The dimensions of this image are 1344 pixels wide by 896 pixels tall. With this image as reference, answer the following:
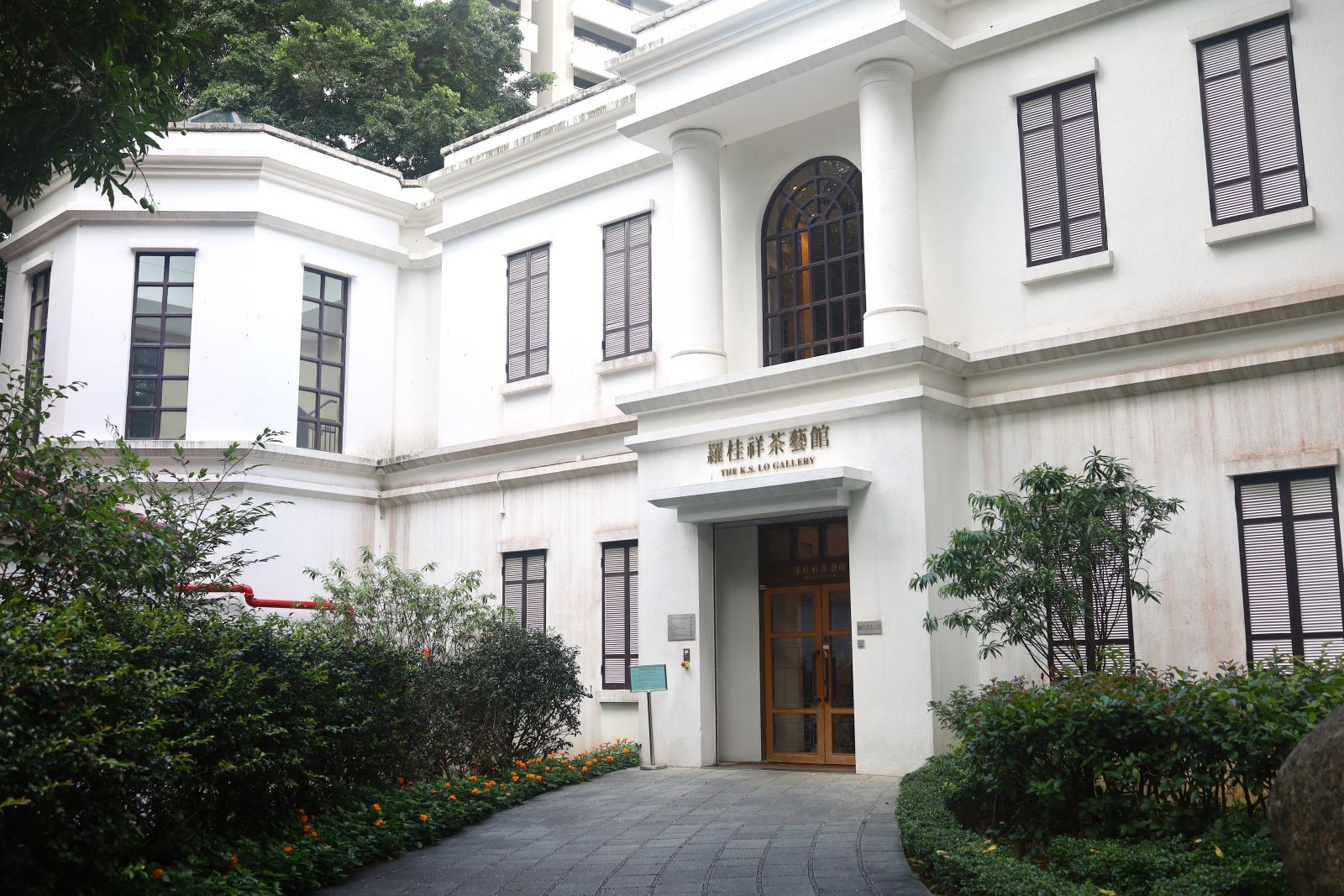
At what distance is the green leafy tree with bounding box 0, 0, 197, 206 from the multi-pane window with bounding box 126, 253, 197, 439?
368 inches

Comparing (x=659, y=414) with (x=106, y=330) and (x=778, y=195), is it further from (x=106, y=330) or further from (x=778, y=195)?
(x=106, y=330)

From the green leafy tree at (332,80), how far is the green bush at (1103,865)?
21.5 m

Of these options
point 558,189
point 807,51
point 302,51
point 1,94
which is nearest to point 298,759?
point 1,94

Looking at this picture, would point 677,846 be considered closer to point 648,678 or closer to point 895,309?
point 648,678

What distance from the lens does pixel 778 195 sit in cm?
1605

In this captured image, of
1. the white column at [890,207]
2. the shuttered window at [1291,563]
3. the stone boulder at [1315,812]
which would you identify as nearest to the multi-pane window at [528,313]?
the white column at [890,207]

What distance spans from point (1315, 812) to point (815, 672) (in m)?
8.78

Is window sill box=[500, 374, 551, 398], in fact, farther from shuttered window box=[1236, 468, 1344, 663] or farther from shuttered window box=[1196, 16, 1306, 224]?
shuttered window box=[1236, 468, 1344, 663]

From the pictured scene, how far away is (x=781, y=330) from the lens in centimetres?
1575

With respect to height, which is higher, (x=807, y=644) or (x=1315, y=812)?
(x=807, y=644)

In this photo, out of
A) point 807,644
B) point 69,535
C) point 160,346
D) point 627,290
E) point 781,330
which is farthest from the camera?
point 160,346

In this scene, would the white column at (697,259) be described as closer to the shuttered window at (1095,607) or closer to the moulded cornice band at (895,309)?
the moulded cornice band at (895,309)

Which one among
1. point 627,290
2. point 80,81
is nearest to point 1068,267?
point 627,290

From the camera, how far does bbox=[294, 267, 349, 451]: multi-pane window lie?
19.7 metres
